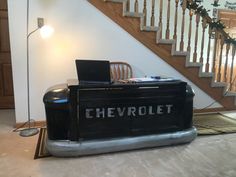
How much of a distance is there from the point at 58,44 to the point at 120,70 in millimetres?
944

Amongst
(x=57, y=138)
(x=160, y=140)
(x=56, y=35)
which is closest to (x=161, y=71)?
(x=160, y=140)

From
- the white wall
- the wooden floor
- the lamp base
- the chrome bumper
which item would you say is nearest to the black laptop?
the chrome bumper

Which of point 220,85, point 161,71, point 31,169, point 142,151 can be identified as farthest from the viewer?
point 220,85

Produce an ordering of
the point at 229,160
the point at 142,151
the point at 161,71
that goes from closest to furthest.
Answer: the point at 229,160
the point at 142,151
the point at 161,71

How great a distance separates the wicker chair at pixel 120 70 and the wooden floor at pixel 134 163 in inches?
49.6

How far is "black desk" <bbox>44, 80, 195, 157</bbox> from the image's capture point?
90.0 inches

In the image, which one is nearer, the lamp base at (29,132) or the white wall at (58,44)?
the lamp base at (29,132)

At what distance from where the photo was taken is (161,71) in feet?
11.9

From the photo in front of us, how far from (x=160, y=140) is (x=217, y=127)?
3.61 feet

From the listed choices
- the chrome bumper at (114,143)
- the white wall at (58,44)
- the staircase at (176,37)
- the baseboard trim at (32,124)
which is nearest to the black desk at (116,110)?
the chrome bumper at (114,143)

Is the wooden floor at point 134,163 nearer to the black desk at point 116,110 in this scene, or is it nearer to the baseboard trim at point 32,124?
the black desk at point 116,110

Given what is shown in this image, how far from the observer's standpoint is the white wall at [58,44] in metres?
3.01

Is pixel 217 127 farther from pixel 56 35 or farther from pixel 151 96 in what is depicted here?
pixel 56 35

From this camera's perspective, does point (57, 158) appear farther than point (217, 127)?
No
